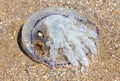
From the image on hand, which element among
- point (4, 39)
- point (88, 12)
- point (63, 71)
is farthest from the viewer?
point (88, 12)

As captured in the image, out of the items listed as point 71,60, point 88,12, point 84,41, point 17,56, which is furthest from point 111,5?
point 17,56

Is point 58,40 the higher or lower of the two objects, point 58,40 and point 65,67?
the higher

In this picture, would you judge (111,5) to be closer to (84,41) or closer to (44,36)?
(84,41)

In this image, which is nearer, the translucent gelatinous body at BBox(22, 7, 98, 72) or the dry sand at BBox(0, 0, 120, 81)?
the dry sand at BBox(0, 0, 120, 81)

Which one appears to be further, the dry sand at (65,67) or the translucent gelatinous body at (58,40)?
the translucent gelatinous body at (58,40)
